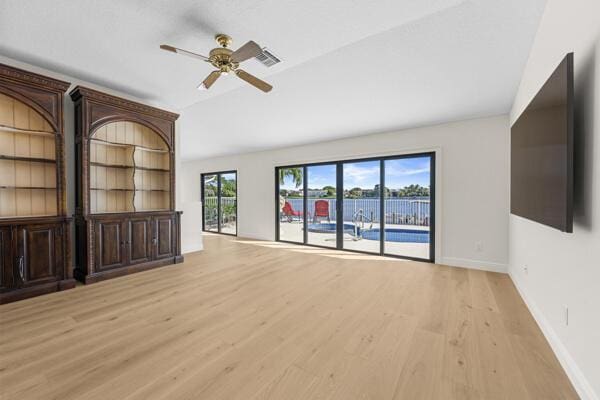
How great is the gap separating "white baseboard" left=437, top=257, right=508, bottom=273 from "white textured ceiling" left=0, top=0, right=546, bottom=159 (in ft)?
7.34

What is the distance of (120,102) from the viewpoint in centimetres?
337

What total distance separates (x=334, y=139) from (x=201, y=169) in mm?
4853

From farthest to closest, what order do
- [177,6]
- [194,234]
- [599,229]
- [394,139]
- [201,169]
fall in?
[201,169] < [194,234] < [394,139] < [177,6] < [599,229]

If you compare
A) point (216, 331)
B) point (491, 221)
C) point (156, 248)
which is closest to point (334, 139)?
point (491, 221)

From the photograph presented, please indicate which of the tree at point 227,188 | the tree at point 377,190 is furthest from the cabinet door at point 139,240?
the tree at point 377,190

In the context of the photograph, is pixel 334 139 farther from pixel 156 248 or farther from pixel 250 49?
pixel 156 248

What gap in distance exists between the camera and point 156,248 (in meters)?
3.78

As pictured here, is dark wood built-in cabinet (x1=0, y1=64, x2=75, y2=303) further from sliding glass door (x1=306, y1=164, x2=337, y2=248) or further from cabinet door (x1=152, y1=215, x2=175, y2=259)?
sliding glass door (x1=306, y1=164, x2=337, y2=248)

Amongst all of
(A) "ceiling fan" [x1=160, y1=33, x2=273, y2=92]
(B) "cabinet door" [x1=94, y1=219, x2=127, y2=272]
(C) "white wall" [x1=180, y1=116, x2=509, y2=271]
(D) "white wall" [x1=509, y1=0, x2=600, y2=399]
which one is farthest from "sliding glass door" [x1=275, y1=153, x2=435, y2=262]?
(B) "cabinet door" [x1=94, y1=219, x2=127, y2=272]

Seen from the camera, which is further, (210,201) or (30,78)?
(210,201)

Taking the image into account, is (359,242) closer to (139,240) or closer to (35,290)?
(139,240)

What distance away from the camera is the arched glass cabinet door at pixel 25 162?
2.71m

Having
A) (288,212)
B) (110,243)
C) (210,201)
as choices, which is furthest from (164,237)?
(210,201)

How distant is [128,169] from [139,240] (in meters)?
1.09
